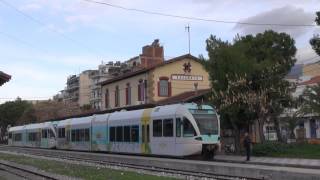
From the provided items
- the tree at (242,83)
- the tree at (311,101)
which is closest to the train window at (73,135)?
the tree at (242,83)

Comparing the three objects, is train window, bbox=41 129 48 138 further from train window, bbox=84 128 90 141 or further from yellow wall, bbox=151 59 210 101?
train window, bbox=84 128 90 141

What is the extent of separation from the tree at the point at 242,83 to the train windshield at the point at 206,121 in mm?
3305

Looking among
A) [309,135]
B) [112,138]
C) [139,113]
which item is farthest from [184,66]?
[139,113]

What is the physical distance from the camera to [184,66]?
61531 mm

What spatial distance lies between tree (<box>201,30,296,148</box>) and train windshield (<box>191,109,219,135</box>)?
3.30m

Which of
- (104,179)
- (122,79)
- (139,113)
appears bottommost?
(104,179)

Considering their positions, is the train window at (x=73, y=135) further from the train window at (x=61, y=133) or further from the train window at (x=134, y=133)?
the train window at (x=134, y=133)

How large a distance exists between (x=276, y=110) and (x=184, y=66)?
2245 cm

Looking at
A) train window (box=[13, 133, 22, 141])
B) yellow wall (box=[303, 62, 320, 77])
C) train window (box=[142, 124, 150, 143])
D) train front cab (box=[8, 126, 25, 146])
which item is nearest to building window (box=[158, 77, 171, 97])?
train window (box=[142, 124, 150, 143])

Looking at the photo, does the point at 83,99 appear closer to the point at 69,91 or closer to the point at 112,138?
the point at 69,91

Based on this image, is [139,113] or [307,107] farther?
[307,107]

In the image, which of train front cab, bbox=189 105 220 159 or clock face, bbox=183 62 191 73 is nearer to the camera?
train front cab, bbox=189 105 220 159

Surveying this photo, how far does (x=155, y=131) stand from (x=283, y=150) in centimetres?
759

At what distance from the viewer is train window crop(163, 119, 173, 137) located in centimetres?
3400
